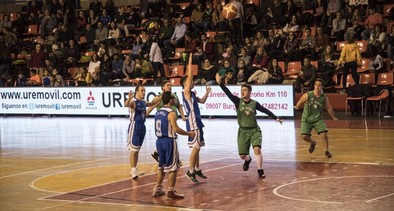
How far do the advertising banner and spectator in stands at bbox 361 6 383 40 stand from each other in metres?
4.83

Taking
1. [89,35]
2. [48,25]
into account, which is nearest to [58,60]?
[89,35]

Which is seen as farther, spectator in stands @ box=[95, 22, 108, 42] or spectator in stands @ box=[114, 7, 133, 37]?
spectator in stands @ box=[95, 22, 108, 42]

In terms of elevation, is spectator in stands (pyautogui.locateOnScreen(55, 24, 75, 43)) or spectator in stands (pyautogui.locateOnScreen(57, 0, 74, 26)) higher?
spectator in stands (pyautogui.locateOnScreen(57, 0, 74, 26))

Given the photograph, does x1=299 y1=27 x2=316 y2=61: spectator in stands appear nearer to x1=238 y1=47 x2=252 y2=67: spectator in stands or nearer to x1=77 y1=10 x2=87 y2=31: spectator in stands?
x1=238 y1=47 x2=252 y2=67: spectator in stands

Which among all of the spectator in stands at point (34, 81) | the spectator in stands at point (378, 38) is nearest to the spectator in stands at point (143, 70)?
the spectator in stands at point (34, 81)

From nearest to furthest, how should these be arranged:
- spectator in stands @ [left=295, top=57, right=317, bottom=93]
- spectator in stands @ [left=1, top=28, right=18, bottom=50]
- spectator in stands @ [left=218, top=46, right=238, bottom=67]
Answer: spectator in stands @ [left=295, top=57, right=317, bottom=93], spectator in stands @ [left=218, top=46, right=238, bottom=67], spectator in stands @ [left=1, top=28, right=18, bottom=50]

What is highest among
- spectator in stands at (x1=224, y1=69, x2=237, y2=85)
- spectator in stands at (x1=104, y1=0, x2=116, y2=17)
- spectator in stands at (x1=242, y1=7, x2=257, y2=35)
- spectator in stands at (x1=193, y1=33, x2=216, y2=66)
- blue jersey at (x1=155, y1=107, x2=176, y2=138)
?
spectator in stands at (x1=104, y1=0, x2=116, y2=17)

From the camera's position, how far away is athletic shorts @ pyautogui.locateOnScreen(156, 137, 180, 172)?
12961 mm

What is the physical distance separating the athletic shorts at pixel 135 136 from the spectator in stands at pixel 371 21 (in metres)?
17.2

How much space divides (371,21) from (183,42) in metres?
8.72

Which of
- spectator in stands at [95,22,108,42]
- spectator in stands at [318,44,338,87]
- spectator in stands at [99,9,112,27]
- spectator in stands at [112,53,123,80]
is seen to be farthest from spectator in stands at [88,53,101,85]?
spectator in stands at [318,44,338,87]

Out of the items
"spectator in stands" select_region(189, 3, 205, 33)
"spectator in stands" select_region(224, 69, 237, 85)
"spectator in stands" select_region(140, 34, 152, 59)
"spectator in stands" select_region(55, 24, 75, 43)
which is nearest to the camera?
"spectator in stands" select_region(224, 69, 237, 85)

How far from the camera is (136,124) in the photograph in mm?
15617

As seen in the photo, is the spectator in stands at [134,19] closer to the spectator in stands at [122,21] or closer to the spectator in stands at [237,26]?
the spectator in stands at [122,21]
